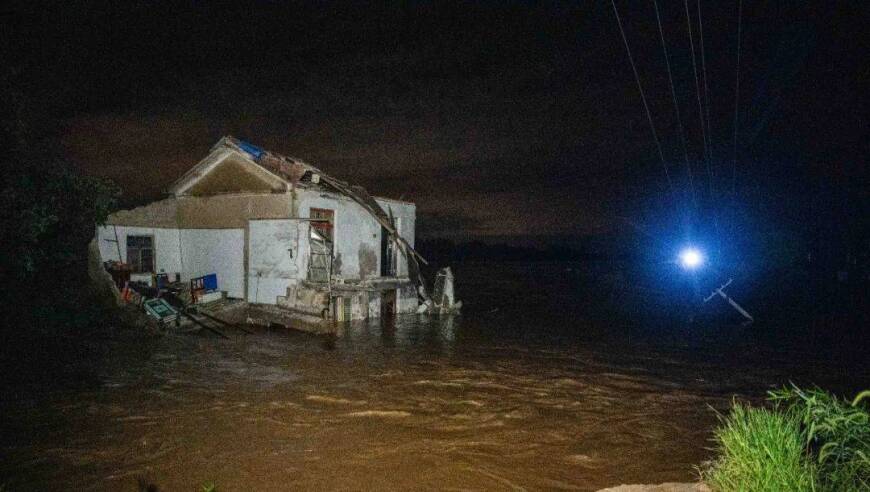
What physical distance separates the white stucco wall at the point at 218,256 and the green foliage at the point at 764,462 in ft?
55.9

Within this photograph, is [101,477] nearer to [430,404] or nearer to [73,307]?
[430,404]

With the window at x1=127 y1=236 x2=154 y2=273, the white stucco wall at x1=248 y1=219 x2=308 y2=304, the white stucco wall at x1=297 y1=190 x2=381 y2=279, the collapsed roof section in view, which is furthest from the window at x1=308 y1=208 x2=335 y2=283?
the window at x1=127 y1=236 x2=154 y2=273

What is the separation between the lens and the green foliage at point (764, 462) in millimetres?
4426

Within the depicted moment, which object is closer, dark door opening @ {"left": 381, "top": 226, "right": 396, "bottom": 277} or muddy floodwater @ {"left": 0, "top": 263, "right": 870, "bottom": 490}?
muddy floodwater @ {"left": 0, "top": 263, "right": 870, "bottom": 490}

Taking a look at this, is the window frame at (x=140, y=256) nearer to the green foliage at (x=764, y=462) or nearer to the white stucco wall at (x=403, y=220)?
the white stucco wall at (x=403, y=220)

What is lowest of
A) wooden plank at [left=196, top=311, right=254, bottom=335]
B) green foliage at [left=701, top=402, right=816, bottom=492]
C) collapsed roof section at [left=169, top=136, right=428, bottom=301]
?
wooden plank at [left=196, top=311, right=254, bottom=335]

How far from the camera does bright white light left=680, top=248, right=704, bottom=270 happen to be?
3359 centimetres

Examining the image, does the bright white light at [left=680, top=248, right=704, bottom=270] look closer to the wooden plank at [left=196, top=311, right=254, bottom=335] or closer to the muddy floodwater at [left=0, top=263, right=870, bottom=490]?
the muddy floodwater at [left=0, top=263, right=870, bottom=490]

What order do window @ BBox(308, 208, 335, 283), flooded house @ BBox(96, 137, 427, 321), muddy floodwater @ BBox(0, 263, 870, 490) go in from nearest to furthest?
muddy floodwater @ BBox(0, 263, 870, 490) → flooded house @ BBox(96, 137, 427, 321) → window @ BBox(308, 208, 335, 283)

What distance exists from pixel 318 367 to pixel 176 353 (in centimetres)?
401

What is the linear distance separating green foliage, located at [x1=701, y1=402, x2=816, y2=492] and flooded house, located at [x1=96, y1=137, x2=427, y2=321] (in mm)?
13954

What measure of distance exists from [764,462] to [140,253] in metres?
19.9

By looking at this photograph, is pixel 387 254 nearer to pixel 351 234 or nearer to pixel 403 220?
pixel 403 220

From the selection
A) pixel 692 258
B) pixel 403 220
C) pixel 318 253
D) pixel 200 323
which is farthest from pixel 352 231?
pixel 692 258
